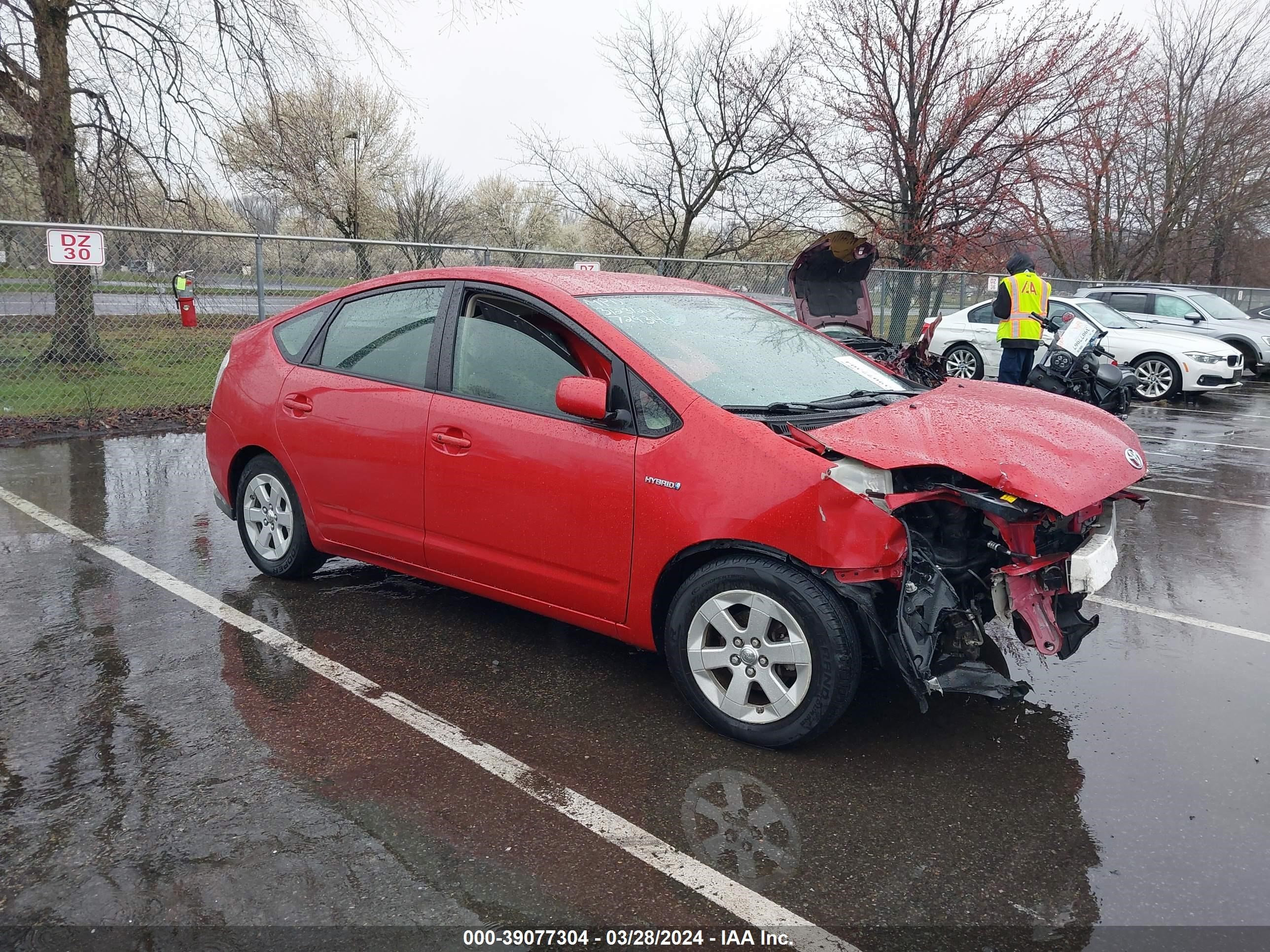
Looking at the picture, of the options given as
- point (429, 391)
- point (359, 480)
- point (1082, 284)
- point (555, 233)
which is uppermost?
point (555, 233)

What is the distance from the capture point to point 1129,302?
17078 millimetres

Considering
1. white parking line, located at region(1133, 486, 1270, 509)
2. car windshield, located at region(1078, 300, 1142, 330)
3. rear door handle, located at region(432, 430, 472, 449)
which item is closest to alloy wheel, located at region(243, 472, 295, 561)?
rear door handle, located at region(432, 430, 472, 449)

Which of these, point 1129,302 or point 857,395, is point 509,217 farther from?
point 857,395

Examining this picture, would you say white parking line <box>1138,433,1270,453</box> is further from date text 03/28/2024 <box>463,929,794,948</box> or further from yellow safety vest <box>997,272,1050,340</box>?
date text 03/28/2024 <box>463,929,794,948</box>

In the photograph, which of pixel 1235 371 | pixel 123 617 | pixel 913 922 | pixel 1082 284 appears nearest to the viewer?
pixel 913 922

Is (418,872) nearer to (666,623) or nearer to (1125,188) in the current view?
(666,623)

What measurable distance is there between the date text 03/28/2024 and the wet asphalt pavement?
36 millimetres

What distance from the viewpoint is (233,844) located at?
2.76 meters

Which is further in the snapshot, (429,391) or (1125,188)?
(1125,188)

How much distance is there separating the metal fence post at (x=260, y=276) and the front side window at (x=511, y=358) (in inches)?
282

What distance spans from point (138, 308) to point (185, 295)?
2.11 feet

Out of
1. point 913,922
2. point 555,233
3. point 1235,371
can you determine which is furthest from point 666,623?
point 555,233

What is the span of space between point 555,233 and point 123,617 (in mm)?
44778

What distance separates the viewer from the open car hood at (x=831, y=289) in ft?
28.7
